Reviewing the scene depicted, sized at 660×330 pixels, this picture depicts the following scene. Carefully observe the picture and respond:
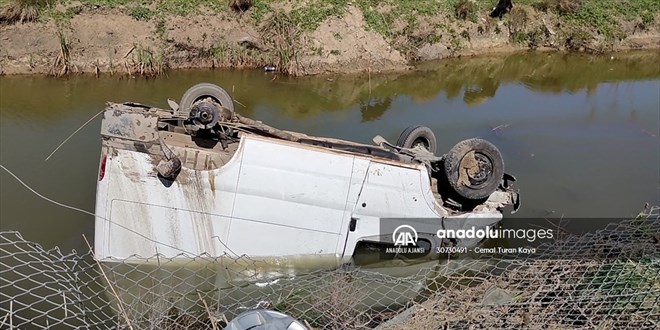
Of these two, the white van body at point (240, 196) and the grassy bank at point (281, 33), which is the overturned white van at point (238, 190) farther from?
the grassy bank at point (281, 33)

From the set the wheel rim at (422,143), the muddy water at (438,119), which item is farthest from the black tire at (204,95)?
the wheel rim at (422,143)

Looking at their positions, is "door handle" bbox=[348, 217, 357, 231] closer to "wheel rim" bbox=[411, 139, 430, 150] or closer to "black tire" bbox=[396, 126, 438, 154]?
"black tire" bbox=[396, 126, 438, 154]

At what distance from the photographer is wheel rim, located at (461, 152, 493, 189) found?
677cm

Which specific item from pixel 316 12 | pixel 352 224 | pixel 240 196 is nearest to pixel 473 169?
pixel 352 224

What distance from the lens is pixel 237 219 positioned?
5.79 m

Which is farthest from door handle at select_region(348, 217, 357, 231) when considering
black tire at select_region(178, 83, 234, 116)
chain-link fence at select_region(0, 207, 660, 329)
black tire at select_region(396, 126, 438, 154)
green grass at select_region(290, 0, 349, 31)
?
green grass at select_region(290, 0, 349, 31)

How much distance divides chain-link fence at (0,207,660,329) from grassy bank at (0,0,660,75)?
7.14 m

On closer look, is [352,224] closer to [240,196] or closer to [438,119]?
[240,196]

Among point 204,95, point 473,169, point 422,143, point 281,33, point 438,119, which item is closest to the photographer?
point 473,169

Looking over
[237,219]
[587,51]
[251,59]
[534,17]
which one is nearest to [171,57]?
[251,59]

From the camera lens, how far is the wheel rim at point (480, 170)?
677 centimetres

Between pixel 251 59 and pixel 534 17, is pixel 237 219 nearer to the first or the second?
pixel 251 59

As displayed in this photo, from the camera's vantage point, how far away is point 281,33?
1345 centimetres

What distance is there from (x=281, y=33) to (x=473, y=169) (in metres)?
7.90
